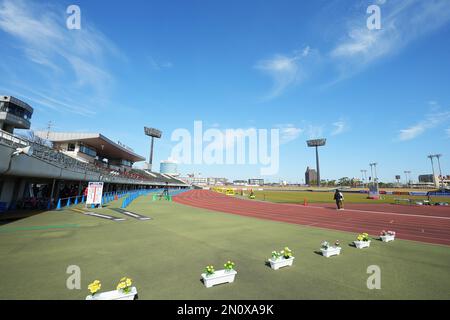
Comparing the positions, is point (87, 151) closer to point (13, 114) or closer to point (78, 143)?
point (78, 143)

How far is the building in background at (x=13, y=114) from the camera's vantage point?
126 feet

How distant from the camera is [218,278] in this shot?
502 centimetres

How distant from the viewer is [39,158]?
15117mm

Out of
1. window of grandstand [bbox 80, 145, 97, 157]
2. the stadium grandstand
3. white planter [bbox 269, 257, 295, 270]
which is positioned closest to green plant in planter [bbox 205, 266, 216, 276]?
white planter [bbox 269, 257, 295, 270]

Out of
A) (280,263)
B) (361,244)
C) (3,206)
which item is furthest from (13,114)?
(361,244)

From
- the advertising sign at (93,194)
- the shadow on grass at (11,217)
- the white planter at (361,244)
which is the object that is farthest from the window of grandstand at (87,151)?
the white planter at (361,244)

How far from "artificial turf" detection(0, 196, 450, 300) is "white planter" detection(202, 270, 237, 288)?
0.14 m

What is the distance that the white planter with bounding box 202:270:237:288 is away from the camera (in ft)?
16.0

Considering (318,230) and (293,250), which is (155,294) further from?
(318,230)

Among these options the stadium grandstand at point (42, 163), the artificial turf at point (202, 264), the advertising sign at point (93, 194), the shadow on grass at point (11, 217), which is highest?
the stadium grandstand at point (42, 163)

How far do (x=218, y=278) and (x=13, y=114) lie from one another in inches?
2104

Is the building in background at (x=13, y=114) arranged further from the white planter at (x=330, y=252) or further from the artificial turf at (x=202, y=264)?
the white planter at (x=330, y=252)

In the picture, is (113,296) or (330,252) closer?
(113,296)

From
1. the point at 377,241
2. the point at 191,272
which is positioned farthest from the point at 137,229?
the point at 377,241
